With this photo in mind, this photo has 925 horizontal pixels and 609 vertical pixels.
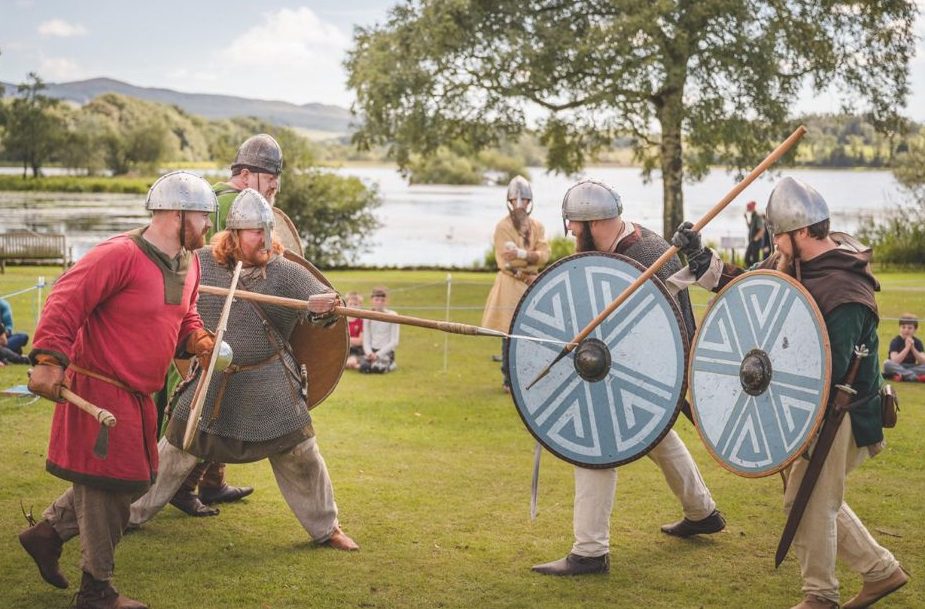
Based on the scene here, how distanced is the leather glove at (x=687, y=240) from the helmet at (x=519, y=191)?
197 inches

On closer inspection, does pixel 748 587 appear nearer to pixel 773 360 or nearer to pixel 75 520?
pixel 773 360

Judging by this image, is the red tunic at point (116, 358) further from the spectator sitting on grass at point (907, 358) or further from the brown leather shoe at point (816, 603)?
the spectator sitting on grass at point (907, 358)

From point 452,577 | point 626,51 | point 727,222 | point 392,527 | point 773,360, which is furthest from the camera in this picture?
point 727,222

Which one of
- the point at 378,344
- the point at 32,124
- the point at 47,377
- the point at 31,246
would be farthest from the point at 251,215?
the point at 32,124

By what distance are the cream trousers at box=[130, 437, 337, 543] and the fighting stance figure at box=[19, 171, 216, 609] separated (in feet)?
2.81

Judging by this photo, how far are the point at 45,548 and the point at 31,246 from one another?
20.9 m

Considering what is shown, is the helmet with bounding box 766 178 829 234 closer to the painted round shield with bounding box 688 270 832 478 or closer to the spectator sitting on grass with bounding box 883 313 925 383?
the painted round shield with bounding box 688 270 832 478

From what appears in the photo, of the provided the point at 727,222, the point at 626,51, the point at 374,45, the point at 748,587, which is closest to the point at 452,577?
the point at 748,587

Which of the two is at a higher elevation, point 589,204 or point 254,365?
point 589,204

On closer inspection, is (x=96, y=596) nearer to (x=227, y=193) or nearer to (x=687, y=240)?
(x=227, y=193)

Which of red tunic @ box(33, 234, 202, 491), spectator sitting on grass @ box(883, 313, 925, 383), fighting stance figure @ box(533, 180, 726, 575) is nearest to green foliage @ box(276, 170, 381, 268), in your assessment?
spectator sitting on grass @ box(883, 313, 925, 383)

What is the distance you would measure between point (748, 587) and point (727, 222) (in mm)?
43442

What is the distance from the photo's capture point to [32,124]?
5012 centimetres

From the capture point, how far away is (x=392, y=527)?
5.64 meters
